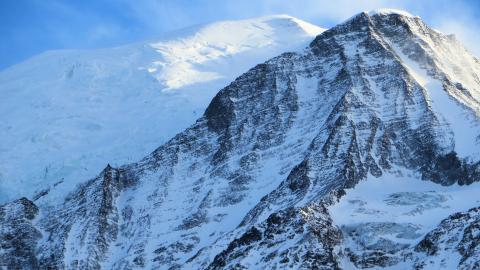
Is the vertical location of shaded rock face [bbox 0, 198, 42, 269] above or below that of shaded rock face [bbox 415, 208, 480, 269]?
above

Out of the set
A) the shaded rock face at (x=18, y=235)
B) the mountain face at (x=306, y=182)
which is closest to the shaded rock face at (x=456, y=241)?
the mountain face at (x=306, y=182)

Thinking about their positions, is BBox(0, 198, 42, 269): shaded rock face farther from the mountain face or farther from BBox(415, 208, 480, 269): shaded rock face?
BBox(415, 208, 480, 269): shaded rock face

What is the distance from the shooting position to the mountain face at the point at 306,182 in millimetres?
128000

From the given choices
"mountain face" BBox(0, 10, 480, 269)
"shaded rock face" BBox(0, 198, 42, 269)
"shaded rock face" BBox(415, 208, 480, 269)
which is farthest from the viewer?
"shaded rock face" BBox(0, 198, 42, 269)

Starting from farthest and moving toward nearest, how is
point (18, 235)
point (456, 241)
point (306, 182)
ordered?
1. point (18, 235)
2. point (306, 182)
3. point (456, 241)

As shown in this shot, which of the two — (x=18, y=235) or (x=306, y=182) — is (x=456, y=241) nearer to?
(x=306, y=182)

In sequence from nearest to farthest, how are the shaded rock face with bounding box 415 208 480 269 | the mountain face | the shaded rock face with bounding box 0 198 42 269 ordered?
the shaded rock face with bounding box 415 208 480 269 < the mountain face < the shaded rock face with bounding box 0 198 42 269

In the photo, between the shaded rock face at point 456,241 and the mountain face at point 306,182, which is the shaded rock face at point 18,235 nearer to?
the mountain face at point 306,182

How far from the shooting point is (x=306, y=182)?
146 meters

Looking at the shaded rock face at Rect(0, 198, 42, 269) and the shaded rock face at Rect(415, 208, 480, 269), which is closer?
the shaded rock face at Rect(415, 208, 480, 269)

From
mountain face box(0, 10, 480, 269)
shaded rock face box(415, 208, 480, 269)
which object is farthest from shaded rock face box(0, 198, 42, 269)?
shaded rock face box(415, 208, 480, 269)

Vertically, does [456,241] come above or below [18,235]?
below

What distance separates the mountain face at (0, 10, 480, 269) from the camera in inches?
5039

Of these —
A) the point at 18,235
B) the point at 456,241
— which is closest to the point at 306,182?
the point at 456,241
